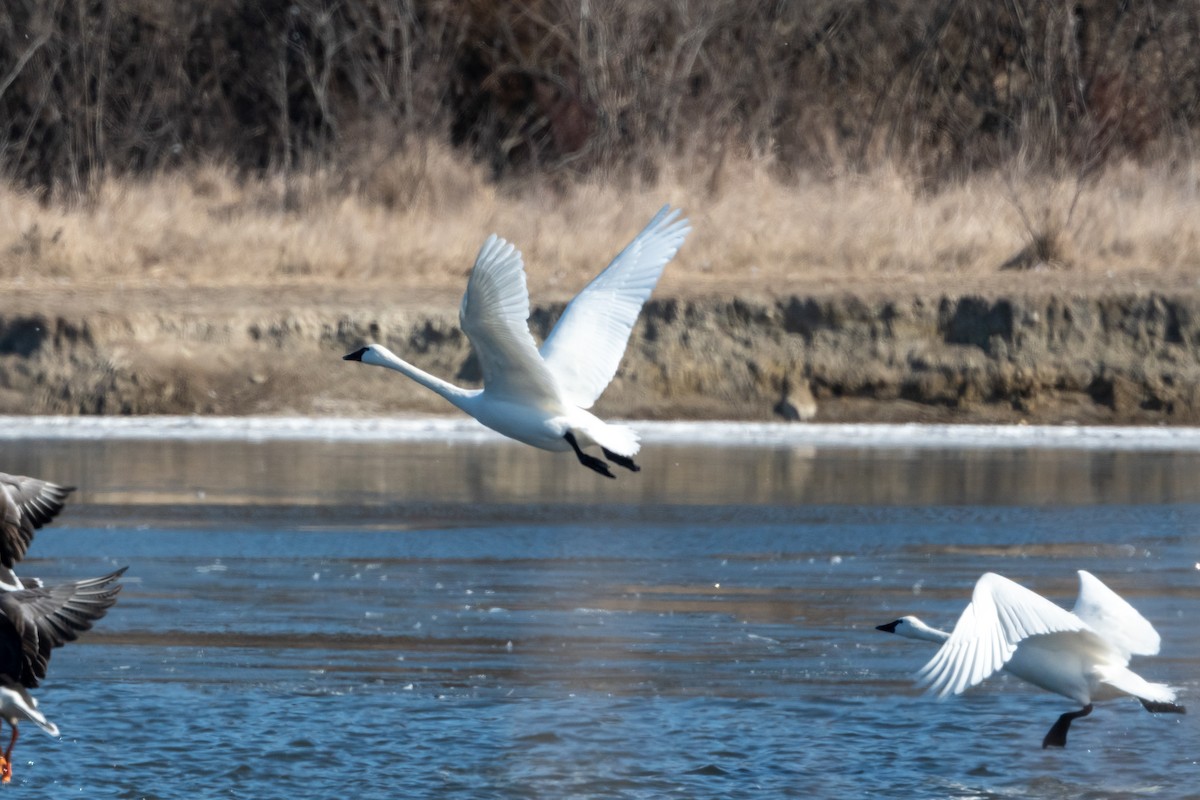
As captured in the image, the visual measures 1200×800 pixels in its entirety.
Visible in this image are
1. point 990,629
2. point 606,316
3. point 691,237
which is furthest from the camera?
point 691,237

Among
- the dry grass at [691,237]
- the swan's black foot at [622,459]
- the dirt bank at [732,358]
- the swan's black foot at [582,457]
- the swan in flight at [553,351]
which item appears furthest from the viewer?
the dry grass at [691,237]

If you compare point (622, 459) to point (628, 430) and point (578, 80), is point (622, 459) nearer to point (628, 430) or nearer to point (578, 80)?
point (628, 430)

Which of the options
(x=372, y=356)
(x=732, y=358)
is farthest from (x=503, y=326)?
(x=732, y=358)

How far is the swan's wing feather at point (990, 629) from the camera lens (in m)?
6.23

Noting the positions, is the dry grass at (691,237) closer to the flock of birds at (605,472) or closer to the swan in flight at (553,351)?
the swan in flight at (553,351)

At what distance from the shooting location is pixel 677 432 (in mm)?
15414

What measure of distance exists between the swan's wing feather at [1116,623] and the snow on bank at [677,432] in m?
7.77

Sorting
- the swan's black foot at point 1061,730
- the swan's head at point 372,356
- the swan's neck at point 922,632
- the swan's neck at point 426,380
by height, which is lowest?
the swan's black foot at point 1061,730

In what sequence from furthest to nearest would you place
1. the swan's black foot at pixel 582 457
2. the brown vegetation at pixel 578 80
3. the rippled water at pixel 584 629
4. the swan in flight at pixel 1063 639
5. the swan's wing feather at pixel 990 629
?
the brown vegetation at pixel 578 80
the swan's black foot at pixel 582 457
the rippled water at pixel 584 629
the swan in flight at pixel 1063 639
the swan's wing feather at pixel 990 629

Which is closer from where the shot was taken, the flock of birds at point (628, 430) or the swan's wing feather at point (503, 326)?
the flock of birds at point (628, 430)

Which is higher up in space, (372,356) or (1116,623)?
(372,356)

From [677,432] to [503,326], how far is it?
775 cm

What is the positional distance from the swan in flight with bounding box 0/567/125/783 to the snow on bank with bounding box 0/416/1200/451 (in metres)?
8.43

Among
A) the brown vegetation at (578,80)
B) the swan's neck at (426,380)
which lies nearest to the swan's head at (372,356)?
the swan's neck at (426,380)
